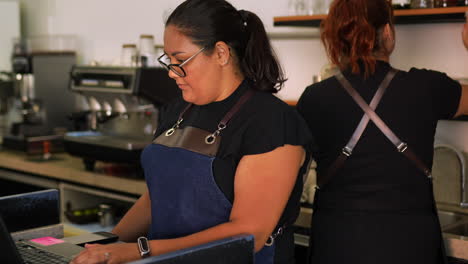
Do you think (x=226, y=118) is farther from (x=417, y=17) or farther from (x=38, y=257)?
(x=417, y=17)

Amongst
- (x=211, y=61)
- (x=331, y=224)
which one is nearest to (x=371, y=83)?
(x=331, y=224)

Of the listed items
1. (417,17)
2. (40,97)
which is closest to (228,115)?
(417,17)

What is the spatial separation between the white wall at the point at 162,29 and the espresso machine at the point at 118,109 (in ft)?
1.96

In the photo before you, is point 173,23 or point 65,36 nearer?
point 173,23

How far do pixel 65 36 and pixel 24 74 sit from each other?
417 mm

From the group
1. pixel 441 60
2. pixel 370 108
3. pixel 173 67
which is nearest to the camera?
pixel 173 67

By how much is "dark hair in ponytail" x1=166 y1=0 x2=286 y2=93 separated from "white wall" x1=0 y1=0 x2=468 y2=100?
3.81ft

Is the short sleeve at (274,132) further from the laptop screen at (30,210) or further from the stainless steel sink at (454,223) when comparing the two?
the stainless steel sink at (454,223)

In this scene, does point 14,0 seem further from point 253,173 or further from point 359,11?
point 253,173

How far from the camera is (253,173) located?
1648 millimetres

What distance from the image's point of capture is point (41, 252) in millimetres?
1755

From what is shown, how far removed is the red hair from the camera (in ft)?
7.36

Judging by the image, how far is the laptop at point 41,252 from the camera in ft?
4.73

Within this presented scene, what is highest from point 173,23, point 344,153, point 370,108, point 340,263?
point 173,23
